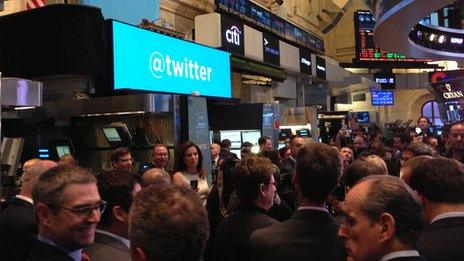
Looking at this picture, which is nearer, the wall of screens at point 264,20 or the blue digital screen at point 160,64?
the blue digital screen at point 160,64

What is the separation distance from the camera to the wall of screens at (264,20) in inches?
451

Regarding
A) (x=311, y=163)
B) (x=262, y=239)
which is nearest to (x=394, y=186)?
(x=311, y=163)

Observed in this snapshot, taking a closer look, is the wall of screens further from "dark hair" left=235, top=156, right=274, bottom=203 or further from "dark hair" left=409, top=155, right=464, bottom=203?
"dark hair" left=409, top=155, right=464, bottom=203

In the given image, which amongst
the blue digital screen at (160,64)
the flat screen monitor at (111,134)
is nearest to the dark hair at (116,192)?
the blue digital screen at (160,64)

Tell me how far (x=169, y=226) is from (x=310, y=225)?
94cm

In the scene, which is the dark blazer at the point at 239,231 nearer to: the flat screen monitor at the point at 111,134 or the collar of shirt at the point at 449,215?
Result: the collar of shirt at the point at 449,215

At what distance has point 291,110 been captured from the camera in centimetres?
1252

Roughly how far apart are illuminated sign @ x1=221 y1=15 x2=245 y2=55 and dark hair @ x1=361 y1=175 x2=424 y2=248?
28.8 ft

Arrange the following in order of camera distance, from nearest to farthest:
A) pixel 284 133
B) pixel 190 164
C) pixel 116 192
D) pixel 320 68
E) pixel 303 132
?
pixel 116 192 → pixel 190 164 → pixel 303 132 → pixel 284 133 → pixel 320 68

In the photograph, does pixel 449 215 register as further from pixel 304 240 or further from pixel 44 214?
pixel 44 214

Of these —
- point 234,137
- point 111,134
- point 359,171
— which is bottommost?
point 359,171

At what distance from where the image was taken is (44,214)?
2.00 m

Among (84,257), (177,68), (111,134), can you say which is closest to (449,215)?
(84,257)

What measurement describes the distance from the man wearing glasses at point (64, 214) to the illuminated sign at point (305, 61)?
525 inches
